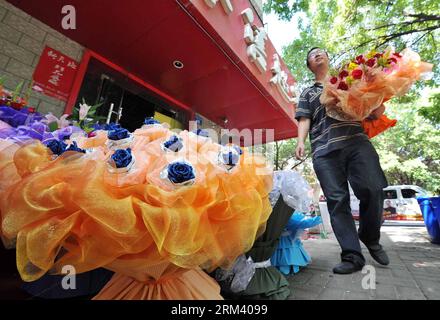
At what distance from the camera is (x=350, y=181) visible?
1.82 meters

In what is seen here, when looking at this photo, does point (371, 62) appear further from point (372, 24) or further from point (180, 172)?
point (372, 24)

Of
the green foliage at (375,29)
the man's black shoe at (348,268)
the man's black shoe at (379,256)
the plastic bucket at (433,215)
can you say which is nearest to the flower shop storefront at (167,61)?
the man's black shoe at (348,268)

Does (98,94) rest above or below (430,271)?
above

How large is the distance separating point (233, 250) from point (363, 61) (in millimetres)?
1870

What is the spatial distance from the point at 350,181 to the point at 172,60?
9.72ft

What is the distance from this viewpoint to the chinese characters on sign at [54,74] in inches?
109

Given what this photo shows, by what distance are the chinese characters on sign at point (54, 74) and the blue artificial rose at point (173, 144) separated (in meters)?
2.81

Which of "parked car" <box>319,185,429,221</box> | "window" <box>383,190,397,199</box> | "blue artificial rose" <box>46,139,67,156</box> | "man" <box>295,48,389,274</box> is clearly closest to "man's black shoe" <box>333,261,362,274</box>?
"man" <box>295,48,389,274</box>

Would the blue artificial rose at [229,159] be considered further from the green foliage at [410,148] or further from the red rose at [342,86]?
the green foliage at [410,148]

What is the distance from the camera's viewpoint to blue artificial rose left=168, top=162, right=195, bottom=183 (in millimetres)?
717

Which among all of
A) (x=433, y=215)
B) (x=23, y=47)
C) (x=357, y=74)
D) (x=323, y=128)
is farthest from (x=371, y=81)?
(x=23, y=47)
